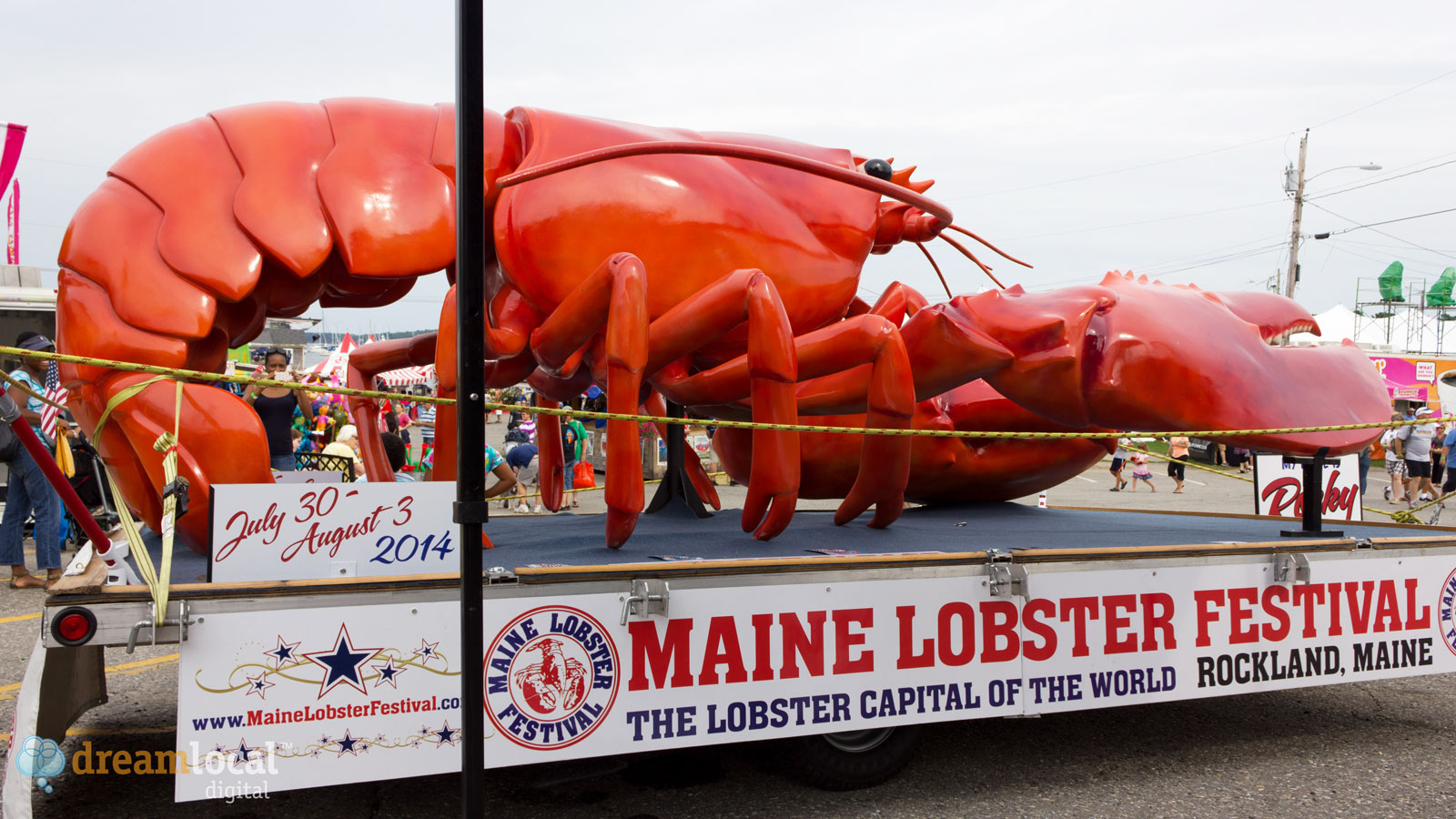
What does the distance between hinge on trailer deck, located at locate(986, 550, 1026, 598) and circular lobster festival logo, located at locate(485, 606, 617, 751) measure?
120cm

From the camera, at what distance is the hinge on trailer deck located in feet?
10.8

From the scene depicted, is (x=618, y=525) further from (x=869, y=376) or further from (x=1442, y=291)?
(x=1442, y=291)

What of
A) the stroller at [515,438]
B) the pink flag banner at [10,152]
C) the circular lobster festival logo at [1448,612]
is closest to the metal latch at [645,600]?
the circular lobster festival logo at [1448,612]

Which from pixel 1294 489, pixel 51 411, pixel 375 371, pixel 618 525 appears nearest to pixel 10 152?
pixel 51 411

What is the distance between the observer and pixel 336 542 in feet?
9.13

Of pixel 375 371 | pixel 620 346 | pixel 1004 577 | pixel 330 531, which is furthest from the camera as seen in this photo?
pixel 375 371

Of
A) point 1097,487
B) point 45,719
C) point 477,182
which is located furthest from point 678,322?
point 1097,487

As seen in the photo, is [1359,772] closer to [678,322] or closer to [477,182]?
[678,322]

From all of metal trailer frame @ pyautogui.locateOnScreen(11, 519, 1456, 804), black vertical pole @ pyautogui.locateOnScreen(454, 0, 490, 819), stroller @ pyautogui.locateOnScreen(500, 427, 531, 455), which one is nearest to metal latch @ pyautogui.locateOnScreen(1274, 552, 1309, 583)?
metal trailer frame @ pyautogui.locateOnScreen(11, 519, 1456, 804)

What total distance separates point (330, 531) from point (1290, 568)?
3136 mm

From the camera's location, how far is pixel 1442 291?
38031 millimetres

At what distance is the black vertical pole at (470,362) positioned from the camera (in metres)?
1.78

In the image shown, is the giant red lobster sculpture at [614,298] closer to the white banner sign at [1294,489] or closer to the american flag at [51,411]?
the white banner sign at [1294,489]

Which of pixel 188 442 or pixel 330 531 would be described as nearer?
pixel 330 531
